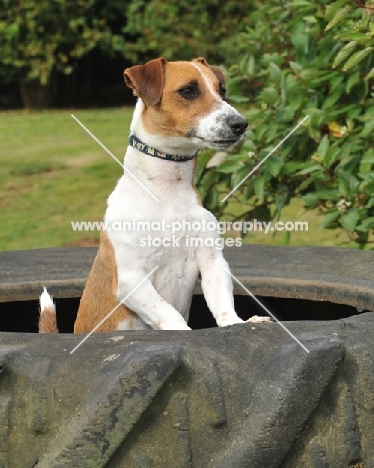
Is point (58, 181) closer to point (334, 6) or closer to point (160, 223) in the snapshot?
point (334, 6)

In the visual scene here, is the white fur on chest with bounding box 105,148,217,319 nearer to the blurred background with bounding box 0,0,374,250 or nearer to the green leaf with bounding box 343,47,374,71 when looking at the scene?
the green leaf with bounding box 343,47,374,71

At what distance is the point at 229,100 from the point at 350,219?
1.13 metres

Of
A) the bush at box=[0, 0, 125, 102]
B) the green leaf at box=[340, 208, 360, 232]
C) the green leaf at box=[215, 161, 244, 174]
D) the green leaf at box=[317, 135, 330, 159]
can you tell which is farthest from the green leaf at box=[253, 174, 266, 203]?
the bush at box=[0, 0, 125, 102]

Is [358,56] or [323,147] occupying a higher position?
[358,56]

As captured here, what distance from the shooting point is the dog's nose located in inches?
118

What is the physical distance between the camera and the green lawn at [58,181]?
27.9 ft

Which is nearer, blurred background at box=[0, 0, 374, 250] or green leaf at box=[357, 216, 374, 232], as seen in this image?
green leaf at box=[357, 216, 374, 232]

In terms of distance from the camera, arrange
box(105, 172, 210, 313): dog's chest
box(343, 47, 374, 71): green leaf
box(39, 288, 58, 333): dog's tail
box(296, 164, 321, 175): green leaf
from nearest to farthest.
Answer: box(105, 172, 210, 313): dog's chest
box(39, 288, 58, 333): dog's tail
box(343, 47, 374, 71): green leaf
box(296, 164, 321, 175): green leaf

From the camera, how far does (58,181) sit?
10797mm

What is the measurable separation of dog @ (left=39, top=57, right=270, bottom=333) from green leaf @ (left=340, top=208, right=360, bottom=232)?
128 cm

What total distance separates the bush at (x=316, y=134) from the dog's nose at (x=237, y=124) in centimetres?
117

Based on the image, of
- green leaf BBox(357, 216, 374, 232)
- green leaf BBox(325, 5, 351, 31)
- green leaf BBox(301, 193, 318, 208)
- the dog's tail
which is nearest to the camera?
the dog's tail

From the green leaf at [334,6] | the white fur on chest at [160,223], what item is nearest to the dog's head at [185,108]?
the white fur on chest at [160,223]

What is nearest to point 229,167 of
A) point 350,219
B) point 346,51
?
point 350,219
